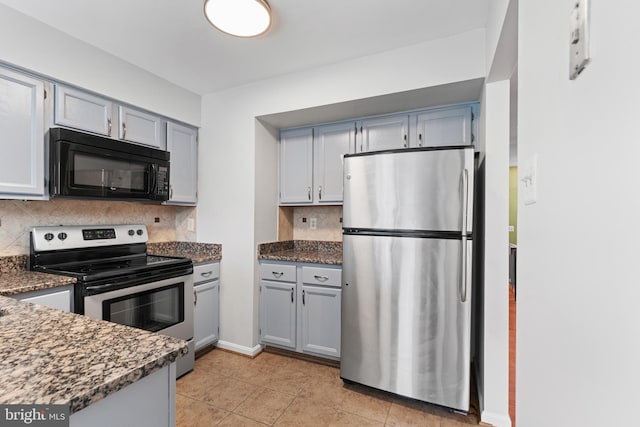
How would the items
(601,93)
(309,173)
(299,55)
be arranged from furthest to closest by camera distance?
(309,173), (299,55), (601,93)

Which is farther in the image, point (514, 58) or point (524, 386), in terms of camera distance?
point (514, 58)

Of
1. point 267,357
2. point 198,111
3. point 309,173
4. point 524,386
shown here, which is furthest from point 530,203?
point 198,111

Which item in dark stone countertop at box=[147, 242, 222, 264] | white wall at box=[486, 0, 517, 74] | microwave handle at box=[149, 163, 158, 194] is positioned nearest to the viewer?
white wall at box=[486, 0, 517, 74]

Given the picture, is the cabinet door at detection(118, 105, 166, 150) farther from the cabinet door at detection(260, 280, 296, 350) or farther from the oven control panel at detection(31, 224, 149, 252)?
the cabinet door at detection(260, 280, 296, 350)

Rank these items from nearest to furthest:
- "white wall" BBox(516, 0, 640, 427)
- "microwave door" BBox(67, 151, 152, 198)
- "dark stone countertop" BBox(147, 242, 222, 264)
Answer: "white wall" BBox(516, 0, 640, 427) → "microwave door" BBox(67, 151, 152, 198) → "dark stone countertop" BBox(147, 242, 222, 264)

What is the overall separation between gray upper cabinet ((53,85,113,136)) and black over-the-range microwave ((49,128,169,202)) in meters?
0.10

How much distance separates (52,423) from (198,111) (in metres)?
2.90

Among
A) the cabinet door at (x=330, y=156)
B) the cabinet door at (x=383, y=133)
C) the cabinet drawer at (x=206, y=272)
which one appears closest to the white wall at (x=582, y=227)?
the cabinet door at (x=383, y=133)

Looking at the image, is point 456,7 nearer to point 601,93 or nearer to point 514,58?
point 514,58

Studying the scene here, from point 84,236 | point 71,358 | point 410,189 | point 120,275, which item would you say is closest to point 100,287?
point 120,275

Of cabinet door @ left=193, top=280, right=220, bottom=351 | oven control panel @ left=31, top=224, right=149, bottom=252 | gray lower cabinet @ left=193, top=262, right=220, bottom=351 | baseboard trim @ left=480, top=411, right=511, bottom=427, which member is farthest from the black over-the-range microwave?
baseboard trim @ left=480, top=411, right=511, bottom=427

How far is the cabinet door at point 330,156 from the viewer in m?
2.75

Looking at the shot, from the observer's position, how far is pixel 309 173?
289 cm

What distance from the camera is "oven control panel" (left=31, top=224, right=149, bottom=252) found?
204cm
